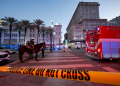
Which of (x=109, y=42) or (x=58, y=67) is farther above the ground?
(x=109, y=42)

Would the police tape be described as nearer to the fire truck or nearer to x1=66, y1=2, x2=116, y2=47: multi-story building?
the fire truck

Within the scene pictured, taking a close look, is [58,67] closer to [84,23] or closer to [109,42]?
[109,42]

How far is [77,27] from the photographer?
65375 mm

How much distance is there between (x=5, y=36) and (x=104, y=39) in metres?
61.1

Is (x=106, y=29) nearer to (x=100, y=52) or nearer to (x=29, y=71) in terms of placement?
(x=100, y=52)

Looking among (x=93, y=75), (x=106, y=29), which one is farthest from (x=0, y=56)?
(x=106, y=29)

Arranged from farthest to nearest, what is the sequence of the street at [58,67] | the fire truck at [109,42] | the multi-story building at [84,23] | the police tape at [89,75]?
1. the multi-story building at [84,23]
2. the fire truck at [109,42]
3. the street at [58,67]
4. the police tape at [89,75]

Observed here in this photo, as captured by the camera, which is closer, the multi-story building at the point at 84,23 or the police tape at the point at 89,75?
the police tape at the point at 89,75

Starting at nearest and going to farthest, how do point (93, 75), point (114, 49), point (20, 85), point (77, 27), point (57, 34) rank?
point (93, 75) < point (20, 85) < point (114, 49) < point (57, 34) < point (77, 27)

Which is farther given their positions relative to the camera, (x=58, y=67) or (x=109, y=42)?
(x=109, y=42)

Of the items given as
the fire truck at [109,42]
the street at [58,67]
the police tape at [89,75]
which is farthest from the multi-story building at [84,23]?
the police tape at [89,75]

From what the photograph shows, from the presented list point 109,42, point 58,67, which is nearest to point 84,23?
point 109,42

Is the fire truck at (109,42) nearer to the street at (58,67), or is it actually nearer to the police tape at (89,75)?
the street at (58,67)

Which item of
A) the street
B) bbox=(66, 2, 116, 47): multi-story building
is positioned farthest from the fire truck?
bbox=(66, 2, 116, 47): multi-story building
